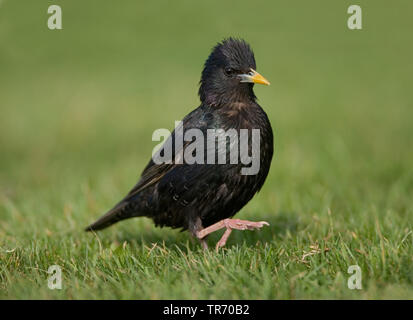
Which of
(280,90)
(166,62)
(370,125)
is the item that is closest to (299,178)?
(370,125)

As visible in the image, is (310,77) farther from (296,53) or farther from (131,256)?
(131,256)

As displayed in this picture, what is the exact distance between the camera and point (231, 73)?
476 cm

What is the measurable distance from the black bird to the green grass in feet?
1.18

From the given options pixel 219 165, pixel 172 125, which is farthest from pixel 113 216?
pixel 172 125

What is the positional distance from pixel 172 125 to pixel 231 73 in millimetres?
5342

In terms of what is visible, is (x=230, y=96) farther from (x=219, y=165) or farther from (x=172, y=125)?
(x=172, y=125)

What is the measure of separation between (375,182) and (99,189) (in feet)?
11.7

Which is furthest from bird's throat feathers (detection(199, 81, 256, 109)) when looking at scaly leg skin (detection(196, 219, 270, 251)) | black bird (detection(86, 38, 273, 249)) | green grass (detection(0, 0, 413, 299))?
green grass (detection(0, 0, 413, 299))

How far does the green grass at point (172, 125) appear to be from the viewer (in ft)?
12.9

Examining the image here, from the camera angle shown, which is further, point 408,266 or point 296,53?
point 296,53

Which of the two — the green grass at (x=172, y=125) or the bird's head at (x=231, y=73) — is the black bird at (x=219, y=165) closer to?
the bird's head at (x=231, y=73)

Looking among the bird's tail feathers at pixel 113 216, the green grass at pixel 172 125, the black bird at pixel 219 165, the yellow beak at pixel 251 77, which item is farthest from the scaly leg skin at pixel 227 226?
the yellow beak at pixel 251 77

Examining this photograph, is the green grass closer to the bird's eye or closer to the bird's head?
the bird's head

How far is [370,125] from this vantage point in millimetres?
9867
